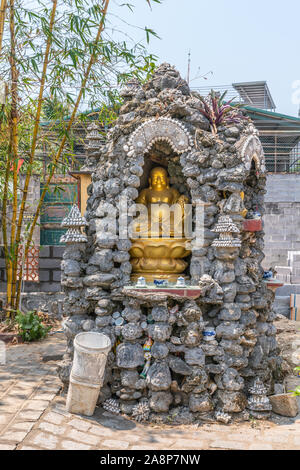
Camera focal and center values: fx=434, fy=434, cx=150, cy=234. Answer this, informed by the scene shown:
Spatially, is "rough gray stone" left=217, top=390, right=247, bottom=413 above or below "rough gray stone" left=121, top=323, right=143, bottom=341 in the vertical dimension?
below

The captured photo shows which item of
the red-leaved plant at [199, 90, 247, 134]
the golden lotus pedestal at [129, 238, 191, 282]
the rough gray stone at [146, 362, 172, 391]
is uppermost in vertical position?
the red-leaved plant at [199, 90, 247, 134]

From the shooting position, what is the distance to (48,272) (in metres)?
12.1

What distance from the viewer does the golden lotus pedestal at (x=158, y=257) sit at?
21.2 ft

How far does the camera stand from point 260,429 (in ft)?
17.1

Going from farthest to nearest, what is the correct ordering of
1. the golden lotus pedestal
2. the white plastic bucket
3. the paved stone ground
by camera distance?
the golden lotus pedestal
the white plastic bucket
the paved stone ground

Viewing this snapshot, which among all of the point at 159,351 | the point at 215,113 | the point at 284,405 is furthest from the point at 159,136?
the point at 284,405

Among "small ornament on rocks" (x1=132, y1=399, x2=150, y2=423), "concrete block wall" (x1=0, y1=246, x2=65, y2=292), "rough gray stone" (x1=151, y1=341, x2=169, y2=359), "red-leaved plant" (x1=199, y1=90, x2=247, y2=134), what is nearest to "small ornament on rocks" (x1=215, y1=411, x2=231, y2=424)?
"small ornament on rocks" (x1=132, y1=399, x2=150, y2=423)

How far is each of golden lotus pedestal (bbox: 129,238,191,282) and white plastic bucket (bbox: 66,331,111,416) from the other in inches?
61.0

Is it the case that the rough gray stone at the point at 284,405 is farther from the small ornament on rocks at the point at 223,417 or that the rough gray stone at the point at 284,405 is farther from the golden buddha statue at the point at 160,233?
the golden buddha statue at the point at 160,233

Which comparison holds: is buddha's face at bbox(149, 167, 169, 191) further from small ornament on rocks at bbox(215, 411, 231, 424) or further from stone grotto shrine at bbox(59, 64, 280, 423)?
small ornament on rocks at bbox(215, 411, 231, 424)

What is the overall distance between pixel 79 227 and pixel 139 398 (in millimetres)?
2436

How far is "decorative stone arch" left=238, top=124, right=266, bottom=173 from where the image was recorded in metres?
5.96
